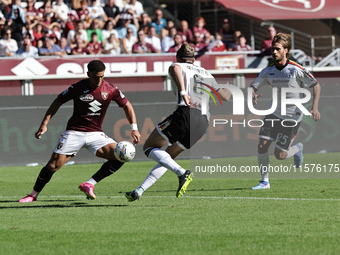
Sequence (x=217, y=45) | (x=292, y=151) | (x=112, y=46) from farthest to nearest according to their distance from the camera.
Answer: (x=217, y=45) < (x=112, y=46) < (x=292, y=151)

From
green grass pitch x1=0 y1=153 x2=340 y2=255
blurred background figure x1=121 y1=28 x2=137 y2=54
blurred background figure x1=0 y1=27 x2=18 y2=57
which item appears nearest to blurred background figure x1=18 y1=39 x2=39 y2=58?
blurred background figure x1=0 y1=27 x2=18 y2=57

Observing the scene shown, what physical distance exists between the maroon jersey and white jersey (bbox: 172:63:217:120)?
37.7 inches

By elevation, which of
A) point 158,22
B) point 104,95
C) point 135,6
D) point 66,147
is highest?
point 135,6

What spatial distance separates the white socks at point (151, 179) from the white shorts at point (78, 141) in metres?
0.89

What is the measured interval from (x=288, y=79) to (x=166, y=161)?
3.16m

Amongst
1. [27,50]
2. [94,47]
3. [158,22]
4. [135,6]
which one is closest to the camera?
[27,50]

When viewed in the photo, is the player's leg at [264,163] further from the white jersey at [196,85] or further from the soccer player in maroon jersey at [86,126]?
the soccer player in maroon jersey at [86,126]

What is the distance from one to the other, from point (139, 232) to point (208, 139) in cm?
1171

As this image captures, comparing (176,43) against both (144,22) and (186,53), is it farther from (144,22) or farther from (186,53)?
(186,53)

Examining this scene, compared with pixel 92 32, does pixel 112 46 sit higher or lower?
lower

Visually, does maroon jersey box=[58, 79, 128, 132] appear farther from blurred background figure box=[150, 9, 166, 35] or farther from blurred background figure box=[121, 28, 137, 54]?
blurred background figure box=[150, 9, 166, 35]

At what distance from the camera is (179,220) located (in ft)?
25.3

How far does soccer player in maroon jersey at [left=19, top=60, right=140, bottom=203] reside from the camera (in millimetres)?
9453

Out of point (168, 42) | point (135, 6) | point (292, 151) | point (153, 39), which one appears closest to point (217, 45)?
point (168, 42)
